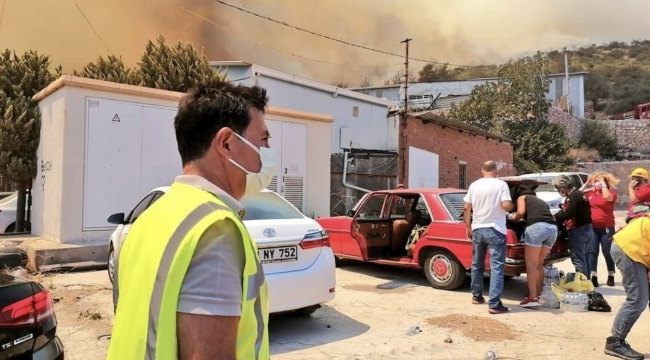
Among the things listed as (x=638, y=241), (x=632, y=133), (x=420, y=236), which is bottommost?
(x=420, y=236)

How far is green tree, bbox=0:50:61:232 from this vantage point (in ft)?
37.0

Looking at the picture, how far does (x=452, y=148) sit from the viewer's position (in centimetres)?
2202

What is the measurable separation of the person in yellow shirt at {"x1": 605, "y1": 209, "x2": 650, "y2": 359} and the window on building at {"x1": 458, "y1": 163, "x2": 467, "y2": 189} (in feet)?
59.9

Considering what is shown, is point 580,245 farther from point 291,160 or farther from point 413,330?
point 291,160

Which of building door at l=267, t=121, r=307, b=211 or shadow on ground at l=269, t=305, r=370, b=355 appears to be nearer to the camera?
Result: shadow on ground at l=269, t=305, r=370, b=355

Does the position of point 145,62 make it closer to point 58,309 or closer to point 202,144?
point 58,309

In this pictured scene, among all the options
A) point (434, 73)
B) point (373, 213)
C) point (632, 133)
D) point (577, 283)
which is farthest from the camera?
point (434, 73)

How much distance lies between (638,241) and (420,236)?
3923 millimetres

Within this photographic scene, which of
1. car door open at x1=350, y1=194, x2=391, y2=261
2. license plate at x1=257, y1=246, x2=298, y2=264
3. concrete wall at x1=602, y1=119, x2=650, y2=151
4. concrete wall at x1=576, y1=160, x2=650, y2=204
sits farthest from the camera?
concrete wall at x1=602, y1=119, x2=650, y2=151

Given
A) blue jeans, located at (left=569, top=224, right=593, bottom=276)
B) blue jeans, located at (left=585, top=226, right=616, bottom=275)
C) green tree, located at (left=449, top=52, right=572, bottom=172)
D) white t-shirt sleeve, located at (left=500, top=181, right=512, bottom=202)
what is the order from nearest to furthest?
white t-shirt sleeve, located at (left=500, top=181, right=512, bottom=202)
blue jeans, located at (left=569, top=224, right=593, bottom=276)
blue jeans, located at (left=585, top=226, right=616, bottom=275)
green tree, located at (left=449, top=52, right=572, bottom=172)

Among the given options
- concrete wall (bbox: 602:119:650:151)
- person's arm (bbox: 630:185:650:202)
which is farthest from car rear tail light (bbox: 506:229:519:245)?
concrete wall (bbox: 602:119:650:151)

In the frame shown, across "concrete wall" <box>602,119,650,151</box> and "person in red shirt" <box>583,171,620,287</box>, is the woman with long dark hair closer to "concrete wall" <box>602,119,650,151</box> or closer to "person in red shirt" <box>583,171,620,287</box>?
"person in red shirt" <box>583,171,620,287</box>

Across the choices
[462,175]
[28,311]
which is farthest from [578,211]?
[462,175]

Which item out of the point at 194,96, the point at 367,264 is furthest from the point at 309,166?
the point at 194,96
